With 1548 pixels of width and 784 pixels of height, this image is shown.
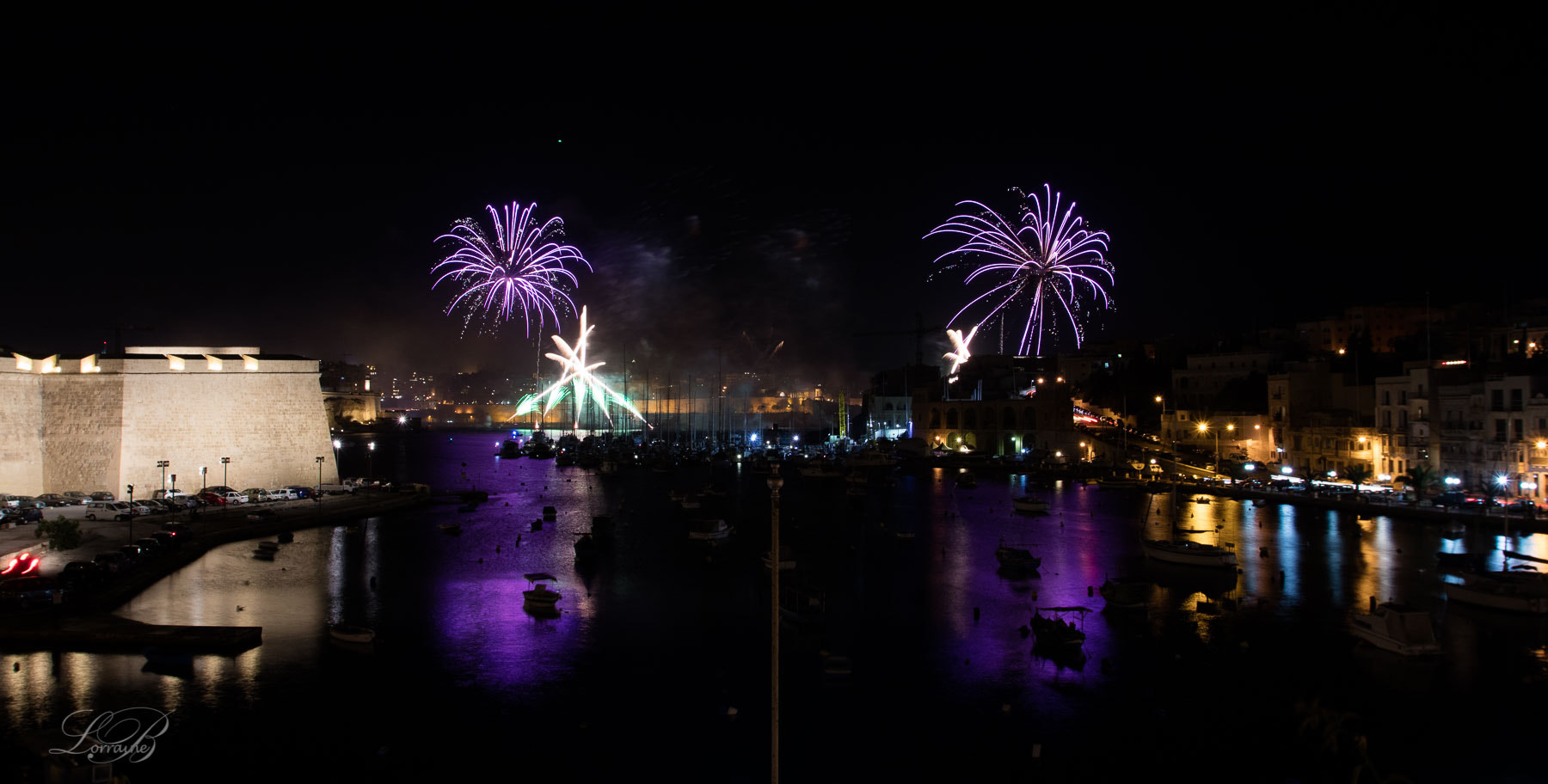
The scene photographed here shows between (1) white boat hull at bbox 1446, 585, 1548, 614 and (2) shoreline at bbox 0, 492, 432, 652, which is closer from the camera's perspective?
(2) shoreline at bbox 0, 492, 432, 652

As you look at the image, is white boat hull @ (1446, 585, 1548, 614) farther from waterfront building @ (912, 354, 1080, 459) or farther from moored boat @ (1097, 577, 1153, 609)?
waterfront building @ (912, 354, 1080, 459)

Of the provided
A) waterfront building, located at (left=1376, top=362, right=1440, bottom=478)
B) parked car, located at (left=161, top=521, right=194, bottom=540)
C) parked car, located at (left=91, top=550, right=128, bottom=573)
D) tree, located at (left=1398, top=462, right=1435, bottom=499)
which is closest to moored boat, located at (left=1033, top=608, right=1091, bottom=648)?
parked car, located at (left=91, top=550, right=128, bottom=573)

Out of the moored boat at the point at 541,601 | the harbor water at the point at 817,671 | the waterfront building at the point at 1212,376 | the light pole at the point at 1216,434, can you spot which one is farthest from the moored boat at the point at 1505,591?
the waterfront building at the point at 1212,376

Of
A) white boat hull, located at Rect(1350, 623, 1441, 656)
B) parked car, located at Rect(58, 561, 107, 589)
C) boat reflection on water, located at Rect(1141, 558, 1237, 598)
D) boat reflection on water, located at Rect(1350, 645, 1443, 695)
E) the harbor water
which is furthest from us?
boat reflection on water, located at Rect(1141, 558, 1237, 598)

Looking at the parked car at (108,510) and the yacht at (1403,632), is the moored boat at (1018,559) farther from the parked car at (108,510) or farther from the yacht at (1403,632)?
the parked car at (108,510)

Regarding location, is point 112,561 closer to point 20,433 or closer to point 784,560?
point 20,433

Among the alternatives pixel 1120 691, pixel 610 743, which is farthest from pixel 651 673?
pixel 1120 691

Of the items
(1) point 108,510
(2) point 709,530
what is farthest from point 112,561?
(2) point 709,530
